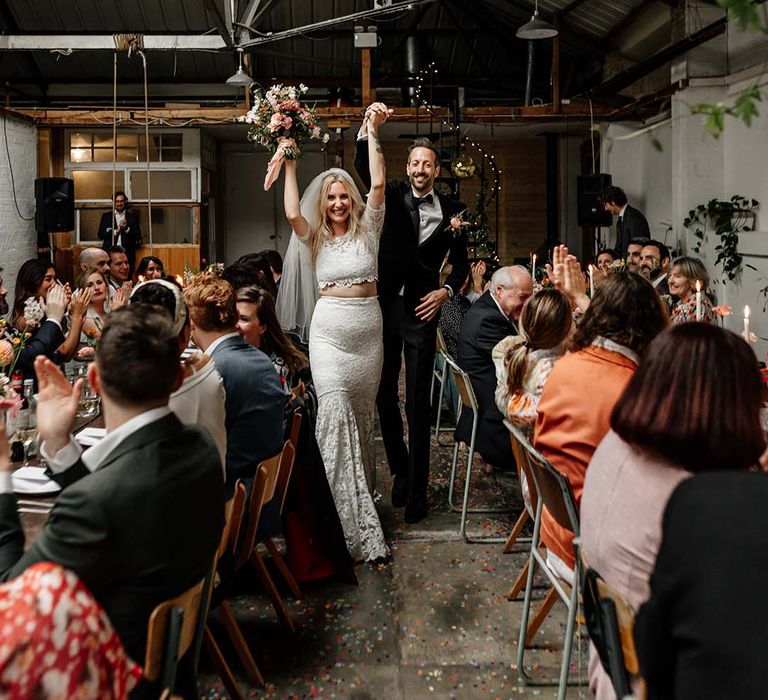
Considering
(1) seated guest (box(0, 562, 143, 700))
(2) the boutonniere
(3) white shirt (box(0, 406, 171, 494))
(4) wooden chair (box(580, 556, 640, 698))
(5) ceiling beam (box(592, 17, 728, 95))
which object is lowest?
(4) wooden chair (box(580, 556, 640, 698))

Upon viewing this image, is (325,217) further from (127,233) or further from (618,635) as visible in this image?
(127,233)

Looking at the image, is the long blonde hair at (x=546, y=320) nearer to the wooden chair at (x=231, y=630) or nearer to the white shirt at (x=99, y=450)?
the wooden chair at (x=231, y=630)

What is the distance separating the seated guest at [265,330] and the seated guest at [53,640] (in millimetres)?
2046

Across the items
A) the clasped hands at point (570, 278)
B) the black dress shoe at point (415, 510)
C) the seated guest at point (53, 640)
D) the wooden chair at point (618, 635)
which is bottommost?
the black dress shoe at point (415, 510)

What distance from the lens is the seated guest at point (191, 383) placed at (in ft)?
7.79

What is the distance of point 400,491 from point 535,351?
163 centimetres

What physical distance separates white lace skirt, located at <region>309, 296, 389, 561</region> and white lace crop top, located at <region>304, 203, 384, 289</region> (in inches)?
4.0

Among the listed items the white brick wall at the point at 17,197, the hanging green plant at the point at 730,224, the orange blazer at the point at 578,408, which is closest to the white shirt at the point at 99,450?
the orange blazer at the point at 578,408

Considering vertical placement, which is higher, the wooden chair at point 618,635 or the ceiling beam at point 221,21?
the ceiling beam at point 221,21

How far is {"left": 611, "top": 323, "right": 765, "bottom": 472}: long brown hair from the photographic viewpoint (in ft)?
4.85

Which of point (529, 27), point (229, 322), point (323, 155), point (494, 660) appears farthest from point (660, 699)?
point (323, 155)

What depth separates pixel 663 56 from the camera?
8.81 m

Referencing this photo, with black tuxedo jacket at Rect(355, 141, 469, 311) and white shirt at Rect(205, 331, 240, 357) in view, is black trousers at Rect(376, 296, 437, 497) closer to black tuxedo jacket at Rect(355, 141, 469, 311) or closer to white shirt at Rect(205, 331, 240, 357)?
black tuxedo jacket at Rect(355, 141, 469, 311)

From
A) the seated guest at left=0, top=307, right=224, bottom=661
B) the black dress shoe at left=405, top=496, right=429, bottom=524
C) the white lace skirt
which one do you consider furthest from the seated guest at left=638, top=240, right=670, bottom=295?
the seated guest at left=0, top=307, right=224, bottom=661
